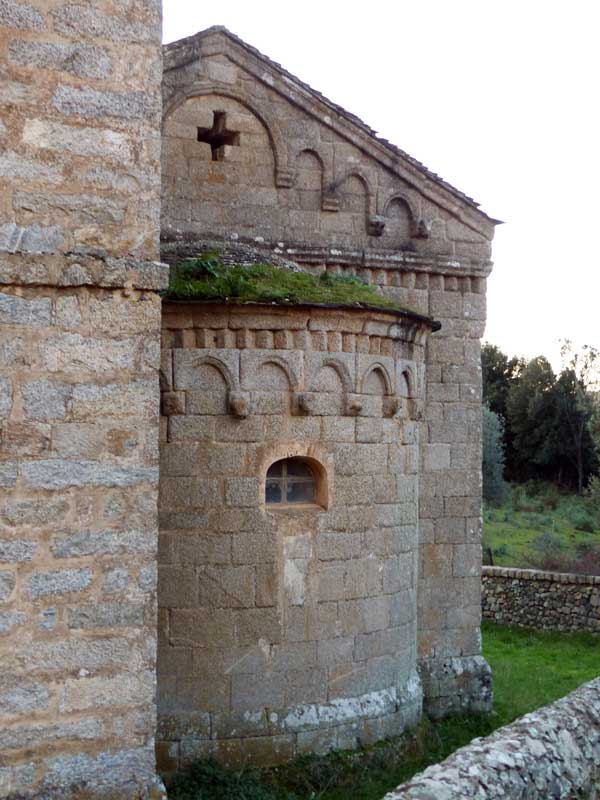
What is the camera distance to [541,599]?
16.0 metres

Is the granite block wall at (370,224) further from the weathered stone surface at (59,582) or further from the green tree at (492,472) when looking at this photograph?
the green tree at (492,472)

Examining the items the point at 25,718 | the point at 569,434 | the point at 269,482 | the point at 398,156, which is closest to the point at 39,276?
the point at 25,718

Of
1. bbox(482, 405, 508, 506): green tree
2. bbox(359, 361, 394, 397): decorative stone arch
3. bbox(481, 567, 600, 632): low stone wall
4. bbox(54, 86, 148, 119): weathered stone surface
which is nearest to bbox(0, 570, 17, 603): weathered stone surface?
bbox(54, 86, 148, 119): weathered stone surface

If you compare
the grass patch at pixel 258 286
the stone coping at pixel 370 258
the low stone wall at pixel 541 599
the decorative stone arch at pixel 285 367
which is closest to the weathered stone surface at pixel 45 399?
the grass patch at pixel 258 286

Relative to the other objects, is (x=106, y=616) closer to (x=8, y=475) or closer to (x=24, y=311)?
(x=8, y=475)

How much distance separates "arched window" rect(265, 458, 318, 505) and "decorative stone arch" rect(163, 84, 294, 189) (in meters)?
3.10

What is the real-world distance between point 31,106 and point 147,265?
0.94m

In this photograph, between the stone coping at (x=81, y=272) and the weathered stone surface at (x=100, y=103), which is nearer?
the stone coping at (x=81, y=272)

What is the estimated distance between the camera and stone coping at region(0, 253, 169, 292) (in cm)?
472

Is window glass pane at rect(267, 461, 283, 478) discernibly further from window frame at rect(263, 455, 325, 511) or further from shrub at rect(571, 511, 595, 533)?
shrub at rect(571, 511, 595, 533)

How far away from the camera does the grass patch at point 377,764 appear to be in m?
7.35

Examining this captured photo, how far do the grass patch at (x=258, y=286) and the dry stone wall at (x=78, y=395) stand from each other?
2.55 m

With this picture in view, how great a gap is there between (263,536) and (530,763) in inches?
144

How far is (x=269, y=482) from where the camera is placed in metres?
7.99
